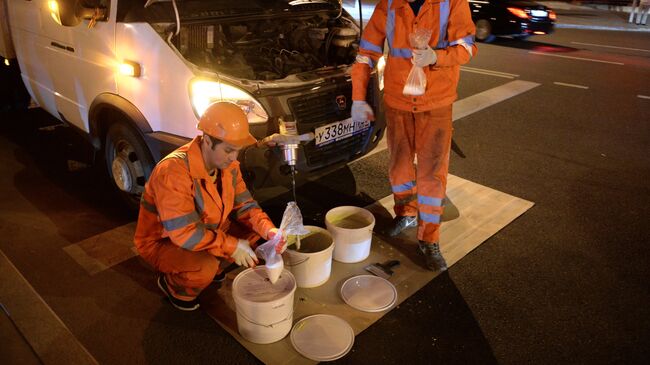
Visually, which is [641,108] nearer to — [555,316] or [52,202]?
[555,316]

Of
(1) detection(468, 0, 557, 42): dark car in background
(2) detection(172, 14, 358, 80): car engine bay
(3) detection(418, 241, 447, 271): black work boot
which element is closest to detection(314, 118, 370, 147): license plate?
(2) detection(172, 14, 358, 80): car engine bay

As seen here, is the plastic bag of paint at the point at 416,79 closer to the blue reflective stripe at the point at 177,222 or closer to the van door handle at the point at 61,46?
the blue reflective stripe at the point at 177,222

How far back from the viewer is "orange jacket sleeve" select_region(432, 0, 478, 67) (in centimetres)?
286

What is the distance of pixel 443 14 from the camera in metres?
2.86

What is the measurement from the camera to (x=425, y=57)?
2.82 metres

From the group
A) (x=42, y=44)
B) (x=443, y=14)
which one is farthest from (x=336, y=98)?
(x=42, y=44)

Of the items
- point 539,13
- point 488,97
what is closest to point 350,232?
point 488,97

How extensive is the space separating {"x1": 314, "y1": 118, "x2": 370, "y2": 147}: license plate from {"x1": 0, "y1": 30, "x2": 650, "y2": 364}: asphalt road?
717 mm

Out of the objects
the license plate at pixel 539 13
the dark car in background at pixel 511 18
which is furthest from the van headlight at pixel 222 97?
the license plate at pixel 539 13

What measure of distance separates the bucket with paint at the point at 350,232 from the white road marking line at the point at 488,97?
3.51 m

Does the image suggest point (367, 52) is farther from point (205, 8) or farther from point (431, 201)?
point (205, 8)

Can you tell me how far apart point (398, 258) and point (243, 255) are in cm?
121

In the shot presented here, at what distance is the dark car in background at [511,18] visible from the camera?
38.1 ft

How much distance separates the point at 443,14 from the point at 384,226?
161 centimetres
